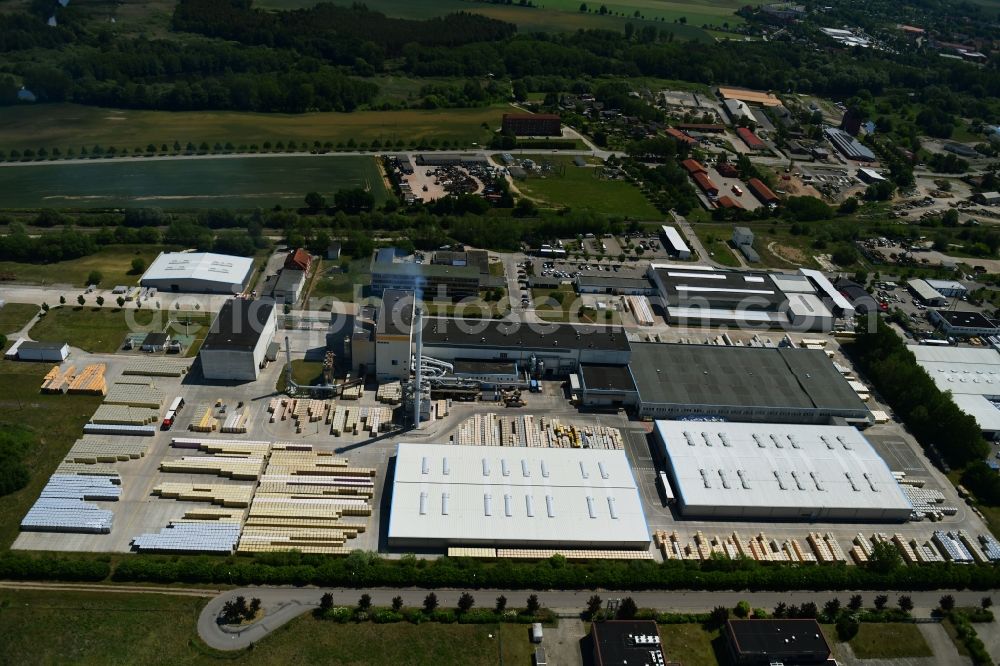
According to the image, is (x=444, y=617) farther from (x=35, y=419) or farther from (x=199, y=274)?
(x=199, y=274)

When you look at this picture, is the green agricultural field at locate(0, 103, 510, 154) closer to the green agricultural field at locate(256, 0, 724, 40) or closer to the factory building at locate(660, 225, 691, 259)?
the factory building at locate(660, 225, 691, 259)

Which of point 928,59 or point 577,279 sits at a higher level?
point 928,59

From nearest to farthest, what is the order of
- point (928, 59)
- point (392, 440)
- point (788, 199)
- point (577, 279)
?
1. point (392, 440)
2. point (577, 279)
3. point (788, 199)
4. point (928, 59)

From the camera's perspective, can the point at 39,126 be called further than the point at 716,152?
No

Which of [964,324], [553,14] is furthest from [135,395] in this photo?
[553,14]

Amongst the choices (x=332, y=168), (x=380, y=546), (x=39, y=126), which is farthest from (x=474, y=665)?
(x=39, y=126)

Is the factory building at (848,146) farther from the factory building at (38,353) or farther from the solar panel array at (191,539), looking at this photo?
the factory building at (38,353)

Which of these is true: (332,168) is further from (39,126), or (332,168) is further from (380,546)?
(380,546)

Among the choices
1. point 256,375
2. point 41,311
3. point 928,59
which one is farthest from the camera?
point 928,59
